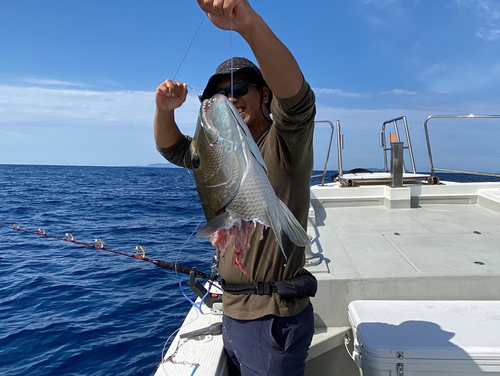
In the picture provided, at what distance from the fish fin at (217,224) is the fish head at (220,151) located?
0.04 metres

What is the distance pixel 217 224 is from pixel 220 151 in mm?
281

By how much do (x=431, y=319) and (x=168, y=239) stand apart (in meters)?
9.27

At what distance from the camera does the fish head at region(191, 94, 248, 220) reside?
1.36 m

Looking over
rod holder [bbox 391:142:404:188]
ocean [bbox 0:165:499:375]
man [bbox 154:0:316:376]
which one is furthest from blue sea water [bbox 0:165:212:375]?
rod holder [bbox 391:142:404:188]

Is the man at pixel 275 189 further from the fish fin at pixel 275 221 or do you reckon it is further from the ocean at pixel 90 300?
the ocean at pixel 90 300

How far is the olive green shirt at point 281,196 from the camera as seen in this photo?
4.82 ft

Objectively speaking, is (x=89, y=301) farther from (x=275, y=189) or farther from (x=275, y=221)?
(x=275, y=221)

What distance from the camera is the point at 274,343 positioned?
1.79 m

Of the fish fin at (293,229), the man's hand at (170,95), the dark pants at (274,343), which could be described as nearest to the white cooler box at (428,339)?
the dark pants at (274,343)

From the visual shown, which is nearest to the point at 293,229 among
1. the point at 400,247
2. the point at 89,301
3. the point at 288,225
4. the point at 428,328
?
the point at 288,225

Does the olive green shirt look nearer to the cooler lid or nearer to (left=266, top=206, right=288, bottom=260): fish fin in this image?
(left=266, top=206, right=288, bottom=260): fish fin

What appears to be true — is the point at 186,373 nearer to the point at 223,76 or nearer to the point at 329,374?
the point at 329,374

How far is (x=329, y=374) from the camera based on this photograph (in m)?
3.00

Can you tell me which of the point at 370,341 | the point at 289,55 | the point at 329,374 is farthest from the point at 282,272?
the point at 329,374
